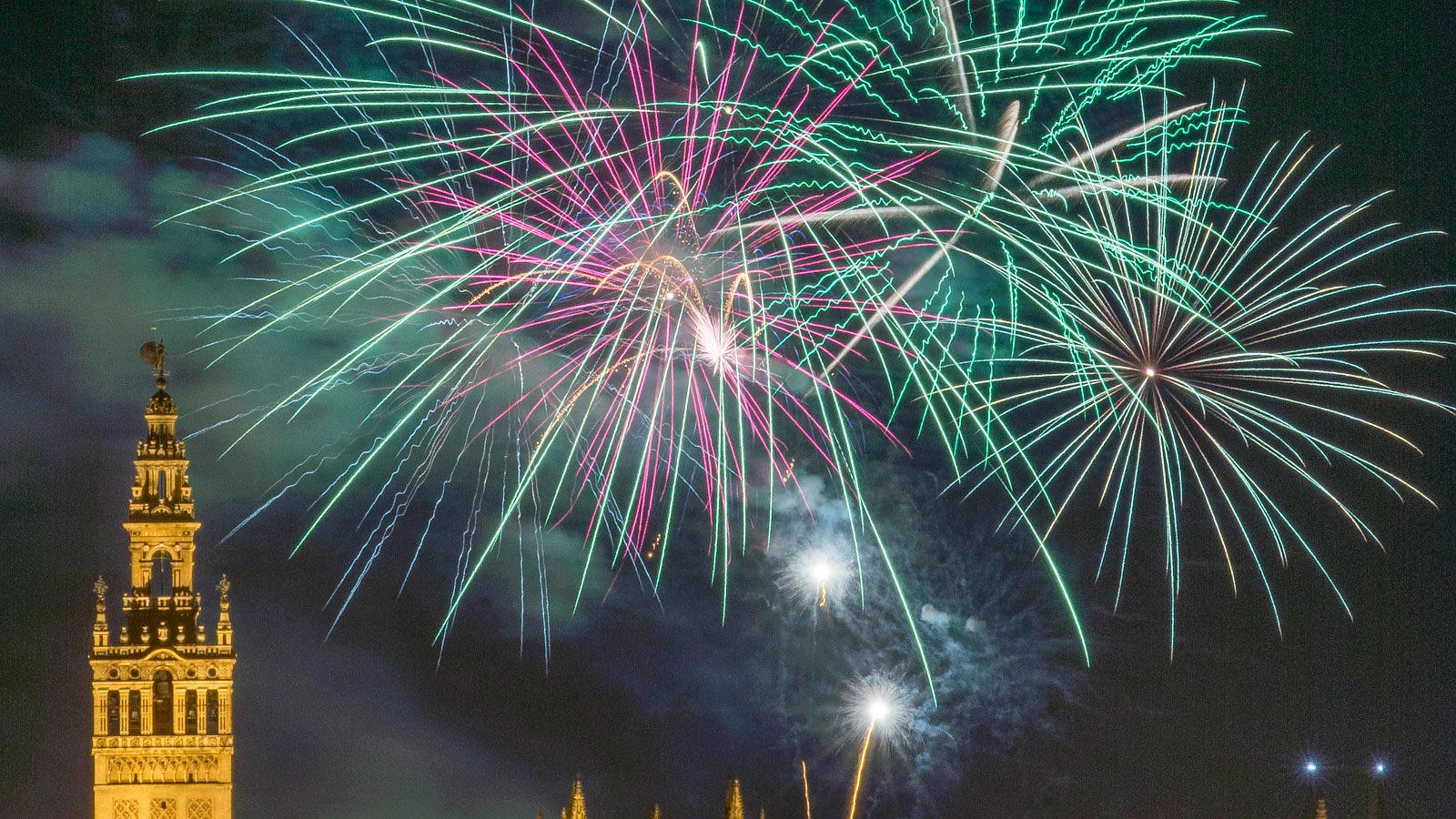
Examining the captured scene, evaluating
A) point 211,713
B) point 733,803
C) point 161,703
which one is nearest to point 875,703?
point 733,803

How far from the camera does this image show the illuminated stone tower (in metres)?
50.7

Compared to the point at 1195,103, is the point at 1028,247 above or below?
below

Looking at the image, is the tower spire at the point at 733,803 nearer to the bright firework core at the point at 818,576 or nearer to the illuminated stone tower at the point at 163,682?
the bright firework core at the point at 818,576

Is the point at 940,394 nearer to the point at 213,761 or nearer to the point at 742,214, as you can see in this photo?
the point at 742,214

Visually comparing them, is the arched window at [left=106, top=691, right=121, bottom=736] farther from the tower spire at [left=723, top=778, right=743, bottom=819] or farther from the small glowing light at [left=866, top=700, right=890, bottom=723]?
the small glowing light at [left=866, top=700, right=890, bottom=723]

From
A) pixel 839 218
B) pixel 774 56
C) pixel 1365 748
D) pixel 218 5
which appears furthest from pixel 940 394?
pixel 218 5

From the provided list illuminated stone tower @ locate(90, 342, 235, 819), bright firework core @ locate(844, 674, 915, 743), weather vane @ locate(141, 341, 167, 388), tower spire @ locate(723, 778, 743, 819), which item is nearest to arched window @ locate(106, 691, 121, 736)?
illuminated stone tower @ locate(90, 342, 235, 819)

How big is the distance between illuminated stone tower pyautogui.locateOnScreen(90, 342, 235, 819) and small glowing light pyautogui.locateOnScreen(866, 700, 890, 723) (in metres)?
14.3

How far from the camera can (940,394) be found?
155ft

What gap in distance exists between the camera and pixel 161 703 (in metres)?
52.4

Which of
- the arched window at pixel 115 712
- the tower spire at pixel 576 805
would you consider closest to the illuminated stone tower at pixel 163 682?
the arched window at pixel 115 712

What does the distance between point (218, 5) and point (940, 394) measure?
1678cm

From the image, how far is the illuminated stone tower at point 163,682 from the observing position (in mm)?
50719

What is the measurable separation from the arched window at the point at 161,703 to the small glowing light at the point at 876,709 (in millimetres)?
16163
